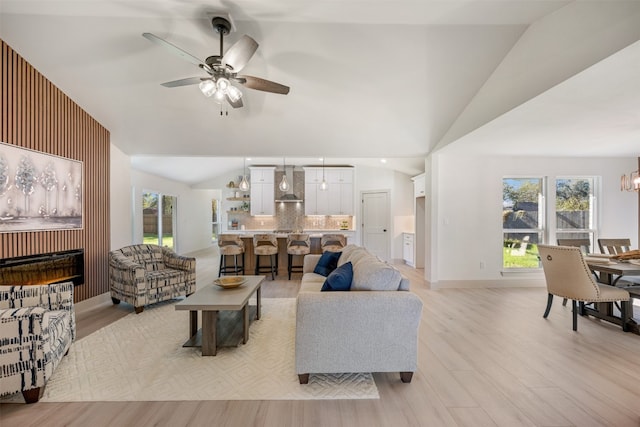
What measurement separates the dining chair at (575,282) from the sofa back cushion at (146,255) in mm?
5544

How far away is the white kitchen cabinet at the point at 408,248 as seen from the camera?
23.4ft

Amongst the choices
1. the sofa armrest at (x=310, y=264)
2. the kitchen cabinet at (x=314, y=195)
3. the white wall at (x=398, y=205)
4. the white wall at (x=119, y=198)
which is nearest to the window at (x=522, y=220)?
the white wall at (x=398, y=205)

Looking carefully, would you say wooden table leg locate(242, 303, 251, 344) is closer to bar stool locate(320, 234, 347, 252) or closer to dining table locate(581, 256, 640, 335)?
bar stool locate(320, 234, 347, 252)

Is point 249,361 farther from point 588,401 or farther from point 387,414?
point 588,401

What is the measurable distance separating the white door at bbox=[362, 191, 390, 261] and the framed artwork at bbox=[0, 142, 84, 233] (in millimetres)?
6426

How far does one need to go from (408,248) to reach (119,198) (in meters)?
6.56

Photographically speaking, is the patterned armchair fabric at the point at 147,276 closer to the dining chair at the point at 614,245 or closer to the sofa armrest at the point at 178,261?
the sofa armrest at the point at 178,261

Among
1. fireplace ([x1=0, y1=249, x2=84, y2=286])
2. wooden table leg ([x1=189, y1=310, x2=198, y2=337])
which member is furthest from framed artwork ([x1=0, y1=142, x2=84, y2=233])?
wooden table leg ([x1=189, y1=310, x2=198, y2=337])

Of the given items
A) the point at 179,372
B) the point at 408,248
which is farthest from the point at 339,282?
the point at 408,248

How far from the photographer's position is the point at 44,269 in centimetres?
329

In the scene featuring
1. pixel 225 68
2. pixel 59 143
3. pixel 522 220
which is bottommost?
pixel 522 220

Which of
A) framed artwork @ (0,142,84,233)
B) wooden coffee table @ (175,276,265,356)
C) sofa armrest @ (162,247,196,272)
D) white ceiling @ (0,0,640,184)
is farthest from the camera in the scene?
sofa armrest @ (162,247,196,272)

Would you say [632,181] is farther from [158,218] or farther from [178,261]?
[158,218]

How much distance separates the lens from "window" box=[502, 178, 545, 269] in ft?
17.2
